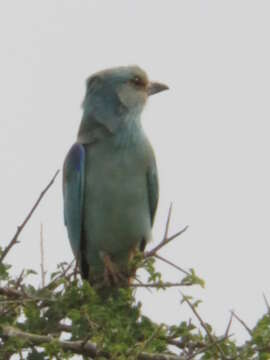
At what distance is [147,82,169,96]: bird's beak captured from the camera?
332 inches

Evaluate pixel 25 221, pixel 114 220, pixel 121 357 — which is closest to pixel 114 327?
pixel 121 357

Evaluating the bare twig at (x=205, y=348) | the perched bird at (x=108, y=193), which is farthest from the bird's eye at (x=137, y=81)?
the bare twig at (x=205, y=348)

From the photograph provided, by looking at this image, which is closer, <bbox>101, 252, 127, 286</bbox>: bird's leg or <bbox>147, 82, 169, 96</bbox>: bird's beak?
<bbox>101, 252, 127, 286</bbox>: bird's leg

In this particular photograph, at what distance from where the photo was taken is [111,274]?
686 cm

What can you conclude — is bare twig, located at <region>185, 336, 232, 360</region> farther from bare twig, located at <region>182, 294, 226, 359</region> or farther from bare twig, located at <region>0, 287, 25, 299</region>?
bare twig, located at <region>0, 287, 25, 299</region>

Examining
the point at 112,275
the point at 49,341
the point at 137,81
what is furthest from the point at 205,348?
the point at 137,81

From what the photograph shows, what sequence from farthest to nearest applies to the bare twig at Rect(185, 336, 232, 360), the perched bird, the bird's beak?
the bird's beak → the perched bird → the bare twig at Rect(185, 336, 232, 360)

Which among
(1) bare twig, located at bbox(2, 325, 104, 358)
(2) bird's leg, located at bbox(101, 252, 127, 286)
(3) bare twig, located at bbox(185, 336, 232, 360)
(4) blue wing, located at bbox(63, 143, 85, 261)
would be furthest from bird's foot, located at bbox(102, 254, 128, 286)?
(3) bare twig, located at bbox(185, 336, 232, 360)

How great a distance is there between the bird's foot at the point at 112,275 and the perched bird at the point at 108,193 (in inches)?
0.7

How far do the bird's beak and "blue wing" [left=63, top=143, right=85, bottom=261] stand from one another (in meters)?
1.24

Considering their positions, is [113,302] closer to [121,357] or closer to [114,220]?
[121,357]

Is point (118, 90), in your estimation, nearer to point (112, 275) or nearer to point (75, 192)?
point (75, 192)

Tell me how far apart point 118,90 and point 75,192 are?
1.20 meters

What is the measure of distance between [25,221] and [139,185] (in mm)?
2946
